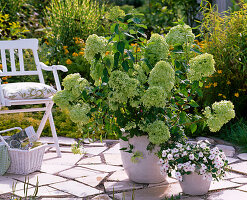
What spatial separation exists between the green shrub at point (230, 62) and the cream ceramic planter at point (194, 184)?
1.60m

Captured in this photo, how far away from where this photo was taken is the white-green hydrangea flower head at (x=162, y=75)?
229cm

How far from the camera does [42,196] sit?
2.54 m

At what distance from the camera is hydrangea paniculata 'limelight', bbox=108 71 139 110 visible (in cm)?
230

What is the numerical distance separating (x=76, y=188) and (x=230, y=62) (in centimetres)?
221

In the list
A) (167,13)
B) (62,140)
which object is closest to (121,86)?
(62,140)

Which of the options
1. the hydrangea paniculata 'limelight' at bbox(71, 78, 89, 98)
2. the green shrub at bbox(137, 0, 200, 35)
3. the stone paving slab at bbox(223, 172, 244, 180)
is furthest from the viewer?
the green shrub at bbox(137, 0, 200, 35)

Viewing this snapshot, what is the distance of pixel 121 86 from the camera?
229 cm

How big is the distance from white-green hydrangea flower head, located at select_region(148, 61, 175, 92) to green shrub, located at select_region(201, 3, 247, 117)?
1.71 metres

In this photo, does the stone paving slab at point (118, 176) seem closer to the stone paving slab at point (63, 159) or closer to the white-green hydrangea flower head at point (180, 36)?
the stone paving slab at point (63, 159)

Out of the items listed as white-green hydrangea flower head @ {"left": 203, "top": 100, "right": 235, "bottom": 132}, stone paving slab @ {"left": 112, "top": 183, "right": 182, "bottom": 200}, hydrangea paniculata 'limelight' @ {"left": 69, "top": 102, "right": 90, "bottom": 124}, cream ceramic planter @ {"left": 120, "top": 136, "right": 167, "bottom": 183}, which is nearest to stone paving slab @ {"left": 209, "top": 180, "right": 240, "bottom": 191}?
stone paving slab @ {"left": 112, "top": 183, "right": 182, "bottom": 200}

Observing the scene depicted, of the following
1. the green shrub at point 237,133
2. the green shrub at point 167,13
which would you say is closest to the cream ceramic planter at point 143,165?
the green shrub at point 237,133

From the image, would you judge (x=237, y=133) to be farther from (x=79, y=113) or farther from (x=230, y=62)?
(x=79, y=113)

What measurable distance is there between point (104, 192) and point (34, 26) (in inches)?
167

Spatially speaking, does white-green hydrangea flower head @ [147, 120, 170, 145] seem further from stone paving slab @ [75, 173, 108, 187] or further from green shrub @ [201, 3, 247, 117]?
green shrub @ [201, 3, 247, 117]
